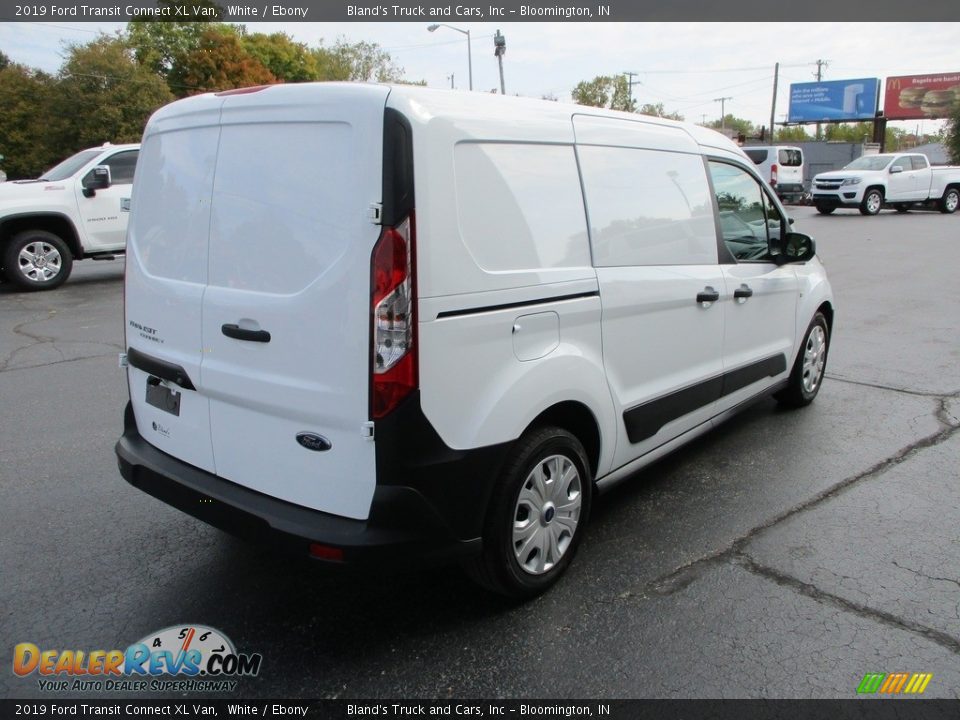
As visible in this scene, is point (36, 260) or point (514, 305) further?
point (36, 260)

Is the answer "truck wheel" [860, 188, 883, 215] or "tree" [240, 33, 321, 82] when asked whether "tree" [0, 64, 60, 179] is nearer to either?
"tree" [240, 33, 321, 82]

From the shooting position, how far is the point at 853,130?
99.8 meters

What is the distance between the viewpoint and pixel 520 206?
288 cm

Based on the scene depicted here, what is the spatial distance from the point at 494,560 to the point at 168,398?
153cm

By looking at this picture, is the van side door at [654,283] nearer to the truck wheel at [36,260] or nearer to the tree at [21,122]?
the truck wheel at [36,260]

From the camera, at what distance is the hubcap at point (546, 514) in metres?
3.00

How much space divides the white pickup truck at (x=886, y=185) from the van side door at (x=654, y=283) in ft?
74.7

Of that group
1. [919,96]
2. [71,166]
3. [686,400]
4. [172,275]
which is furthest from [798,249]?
[919,96]

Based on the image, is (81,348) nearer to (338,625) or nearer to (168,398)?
(168,398)

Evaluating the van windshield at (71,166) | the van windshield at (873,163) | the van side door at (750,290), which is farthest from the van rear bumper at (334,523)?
the van windshield at (873,163)

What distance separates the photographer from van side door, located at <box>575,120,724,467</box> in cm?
333

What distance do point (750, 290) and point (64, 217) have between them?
408 inches

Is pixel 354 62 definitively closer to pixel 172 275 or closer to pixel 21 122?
pixel 21 122

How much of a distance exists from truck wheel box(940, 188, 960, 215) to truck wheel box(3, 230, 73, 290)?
26.0 meters
